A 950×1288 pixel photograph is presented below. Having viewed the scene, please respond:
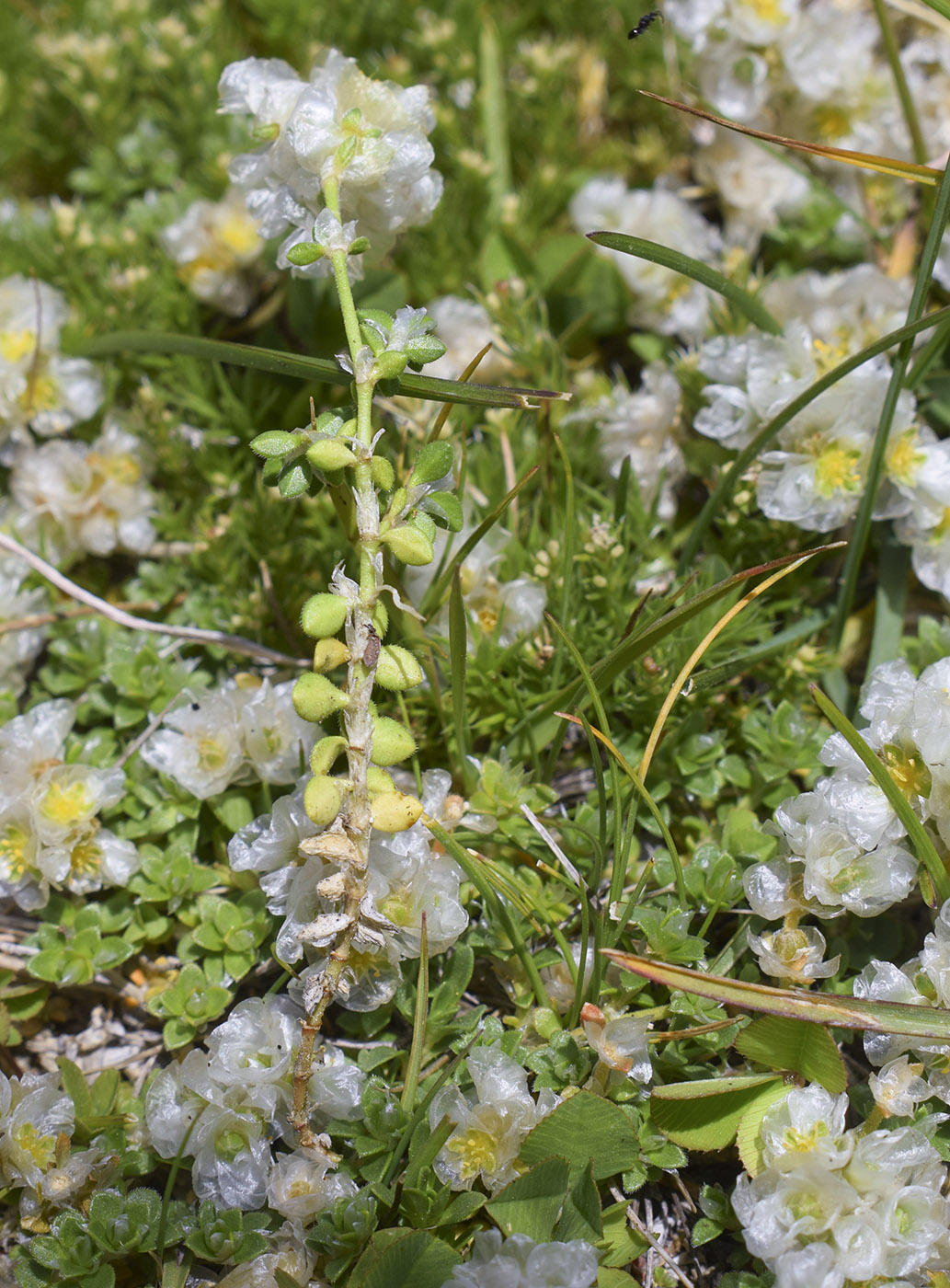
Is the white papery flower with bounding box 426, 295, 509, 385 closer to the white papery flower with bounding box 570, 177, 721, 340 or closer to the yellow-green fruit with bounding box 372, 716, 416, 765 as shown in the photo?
the white papery flower with bounding box 570, 177, 721, 340

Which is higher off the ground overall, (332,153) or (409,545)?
(332,153)

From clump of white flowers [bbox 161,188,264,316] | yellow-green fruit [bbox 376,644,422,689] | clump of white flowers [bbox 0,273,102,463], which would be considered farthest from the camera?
clump of white flowers [bbox 161,188,264,316]

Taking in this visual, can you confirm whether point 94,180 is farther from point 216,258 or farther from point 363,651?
point 363,651

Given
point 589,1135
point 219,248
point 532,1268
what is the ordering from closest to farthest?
point 532,1268
point 589,1135
point 219,248


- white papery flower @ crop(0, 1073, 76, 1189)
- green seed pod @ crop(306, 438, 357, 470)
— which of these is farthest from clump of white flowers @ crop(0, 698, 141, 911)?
green seed pod @ crop(306, 438, 357, 470)

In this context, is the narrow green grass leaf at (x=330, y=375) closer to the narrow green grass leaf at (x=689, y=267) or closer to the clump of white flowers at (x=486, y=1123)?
the narrow green grass leaf at (x=689, y=267)

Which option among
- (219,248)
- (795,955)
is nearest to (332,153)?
(219,248)

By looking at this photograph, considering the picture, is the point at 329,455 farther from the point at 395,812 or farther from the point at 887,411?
the point at 887,411
